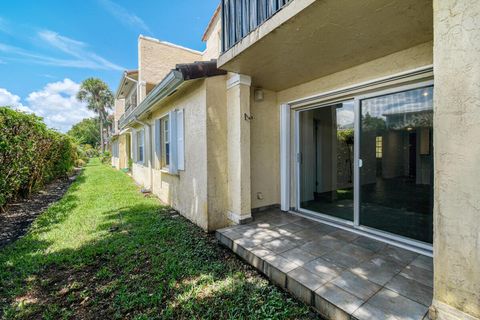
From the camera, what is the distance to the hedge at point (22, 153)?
574 centimetres

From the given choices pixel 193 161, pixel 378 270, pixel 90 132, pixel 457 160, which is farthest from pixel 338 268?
pixel 90 132

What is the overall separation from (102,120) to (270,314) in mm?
49311

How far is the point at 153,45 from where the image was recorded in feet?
39.8

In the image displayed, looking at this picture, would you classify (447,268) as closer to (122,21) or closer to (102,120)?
(122,21)

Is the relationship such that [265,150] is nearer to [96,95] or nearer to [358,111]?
[358,111]

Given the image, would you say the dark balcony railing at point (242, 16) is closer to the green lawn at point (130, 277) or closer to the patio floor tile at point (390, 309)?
the patio floor tile at point (390, 309)

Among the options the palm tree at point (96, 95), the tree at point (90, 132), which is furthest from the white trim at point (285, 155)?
the tree at point (90, 132)

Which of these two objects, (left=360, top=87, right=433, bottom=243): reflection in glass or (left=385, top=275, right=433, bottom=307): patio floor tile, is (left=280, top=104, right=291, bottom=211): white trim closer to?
(left=360, top=87, right=433, bottom=243): reflection in glass

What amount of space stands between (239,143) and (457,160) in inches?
124

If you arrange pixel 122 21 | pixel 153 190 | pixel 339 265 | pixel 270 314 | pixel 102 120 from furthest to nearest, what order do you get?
1. pixel 102 120
2. pixel 122 21
3. pixel 153 190
4. pixel 339 265
5. pixel 270 314

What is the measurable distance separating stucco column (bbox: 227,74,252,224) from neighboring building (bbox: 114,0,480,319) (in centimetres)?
3

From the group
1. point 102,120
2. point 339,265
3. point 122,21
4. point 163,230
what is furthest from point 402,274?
point 102,120

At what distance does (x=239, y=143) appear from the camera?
Result: 4316mm

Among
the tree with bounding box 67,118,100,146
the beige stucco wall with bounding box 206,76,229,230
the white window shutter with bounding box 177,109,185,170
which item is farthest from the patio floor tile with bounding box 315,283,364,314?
the tree with bounding box 67,118,100,146
